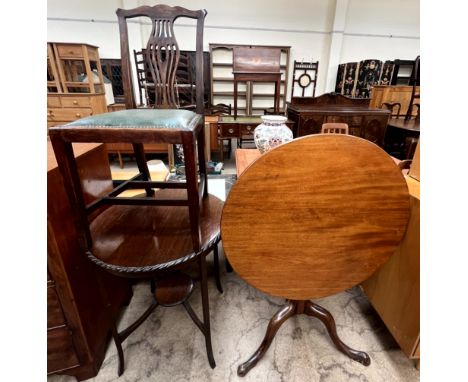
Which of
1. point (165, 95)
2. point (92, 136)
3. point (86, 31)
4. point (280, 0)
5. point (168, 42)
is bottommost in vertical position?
point (92, 136)

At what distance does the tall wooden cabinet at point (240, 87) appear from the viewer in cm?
484

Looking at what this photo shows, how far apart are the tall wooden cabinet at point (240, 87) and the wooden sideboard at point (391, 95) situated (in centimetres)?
185

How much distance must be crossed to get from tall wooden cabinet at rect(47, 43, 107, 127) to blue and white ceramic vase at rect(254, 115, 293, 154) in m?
3.39

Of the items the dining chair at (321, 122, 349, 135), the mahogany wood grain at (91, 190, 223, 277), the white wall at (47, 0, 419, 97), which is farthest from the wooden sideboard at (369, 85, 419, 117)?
the mahogany wood grain at (91, 190, 223, 277)

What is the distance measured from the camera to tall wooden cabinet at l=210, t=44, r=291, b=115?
4840 millimetres

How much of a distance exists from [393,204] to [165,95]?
1.16 metres

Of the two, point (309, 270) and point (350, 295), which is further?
point (350, 295)

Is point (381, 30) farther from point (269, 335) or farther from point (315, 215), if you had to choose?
point (269, 335)

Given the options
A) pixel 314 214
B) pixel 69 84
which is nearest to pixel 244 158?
pixel 314 214

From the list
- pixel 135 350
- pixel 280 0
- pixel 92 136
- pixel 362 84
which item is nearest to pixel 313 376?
pixel 135 350

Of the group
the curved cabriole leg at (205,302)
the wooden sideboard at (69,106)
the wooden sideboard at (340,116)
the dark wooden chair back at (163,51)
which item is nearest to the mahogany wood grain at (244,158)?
the dark wooden chair back at (163,51)

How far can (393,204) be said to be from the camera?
28.7 inches

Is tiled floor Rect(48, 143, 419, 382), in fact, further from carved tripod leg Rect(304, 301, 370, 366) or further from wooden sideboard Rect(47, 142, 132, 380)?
wooden sideboard Rect(47, 142, 132, 380)
